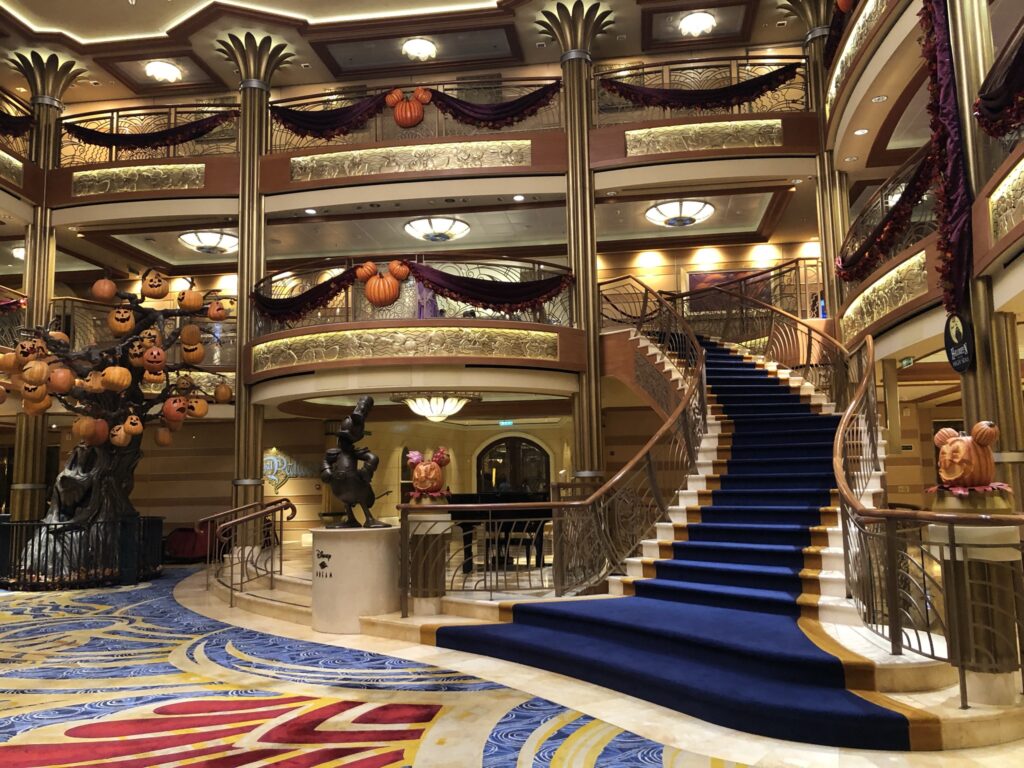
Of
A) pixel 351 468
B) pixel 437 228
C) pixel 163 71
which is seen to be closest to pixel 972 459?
pixel 351 468

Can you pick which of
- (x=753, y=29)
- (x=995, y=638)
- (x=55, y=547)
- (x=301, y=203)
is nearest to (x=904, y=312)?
(x=995, y=638)

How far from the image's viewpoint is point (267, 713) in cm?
470

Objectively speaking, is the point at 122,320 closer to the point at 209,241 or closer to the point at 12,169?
the point at 12,169

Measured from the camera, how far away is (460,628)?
→ 635cm

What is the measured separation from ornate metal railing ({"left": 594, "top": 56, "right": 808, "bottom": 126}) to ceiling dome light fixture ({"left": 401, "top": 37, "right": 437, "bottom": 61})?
9.58ft

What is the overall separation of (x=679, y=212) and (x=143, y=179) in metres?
8.87

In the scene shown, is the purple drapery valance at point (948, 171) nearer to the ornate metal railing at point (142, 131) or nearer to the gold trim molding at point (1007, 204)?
the gold trim molding at point (1007, 204)

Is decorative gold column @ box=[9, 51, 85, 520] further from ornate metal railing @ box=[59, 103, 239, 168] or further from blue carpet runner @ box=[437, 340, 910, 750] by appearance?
blue carpet runner @ box=[437, 340, 910, 750]

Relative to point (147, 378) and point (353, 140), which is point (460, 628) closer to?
point (147, 378)

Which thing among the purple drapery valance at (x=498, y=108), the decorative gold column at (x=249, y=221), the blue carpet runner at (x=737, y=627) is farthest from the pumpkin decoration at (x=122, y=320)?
the blue carpet runner at (x=737, y=627)

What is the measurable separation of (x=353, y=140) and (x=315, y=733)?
1132 centimetres

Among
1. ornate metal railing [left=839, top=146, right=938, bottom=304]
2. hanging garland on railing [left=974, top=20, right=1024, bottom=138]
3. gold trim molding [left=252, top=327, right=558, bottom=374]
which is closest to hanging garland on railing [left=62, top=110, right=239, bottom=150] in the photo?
gold trim molding [left=252, top=327, right=558, bottom=374]

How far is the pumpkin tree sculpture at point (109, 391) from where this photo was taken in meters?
10.4

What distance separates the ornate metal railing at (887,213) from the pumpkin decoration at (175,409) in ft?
29.3
